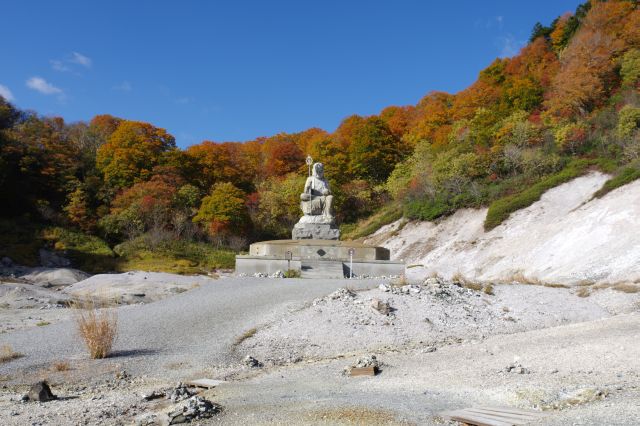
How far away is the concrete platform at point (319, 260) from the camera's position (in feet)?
57.1

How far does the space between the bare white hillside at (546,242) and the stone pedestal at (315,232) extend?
374 cm

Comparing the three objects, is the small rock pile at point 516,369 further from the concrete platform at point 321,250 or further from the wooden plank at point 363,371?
the concrete platform at point 321,250

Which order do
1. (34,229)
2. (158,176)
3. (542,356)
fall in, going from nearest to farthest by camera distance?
(542,356) < (34,229) < (158,176)

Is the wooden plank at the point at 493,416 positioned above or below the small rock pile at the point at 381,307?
below

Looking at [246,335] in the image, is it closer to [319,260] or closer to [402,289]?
[402,289]

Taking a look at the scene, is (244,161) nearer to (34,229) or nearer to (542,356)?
(34,229)

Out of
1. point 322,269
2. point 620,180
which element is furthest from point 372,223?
point 322,269

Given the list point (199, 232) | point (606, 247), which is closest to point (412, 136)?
point (199, 232)

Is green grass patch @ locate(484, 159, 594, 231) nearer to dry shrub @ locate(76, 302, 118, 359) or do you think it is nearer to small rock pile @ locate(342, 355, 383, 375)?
small rock pile @ locate(342, 355, 383, 375)

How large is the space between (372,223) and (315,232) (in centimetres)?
1971

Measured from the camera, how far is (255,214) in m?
41.1

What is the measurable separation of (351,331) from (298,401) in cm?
379

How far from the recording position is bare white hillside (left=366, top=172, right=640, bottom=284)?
675 inches

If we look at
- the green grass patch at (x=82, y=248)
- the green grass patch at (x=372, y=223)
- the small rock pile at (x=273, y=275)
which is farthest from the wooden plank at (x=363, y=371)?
the green grass patch at (x=372, y=223)
